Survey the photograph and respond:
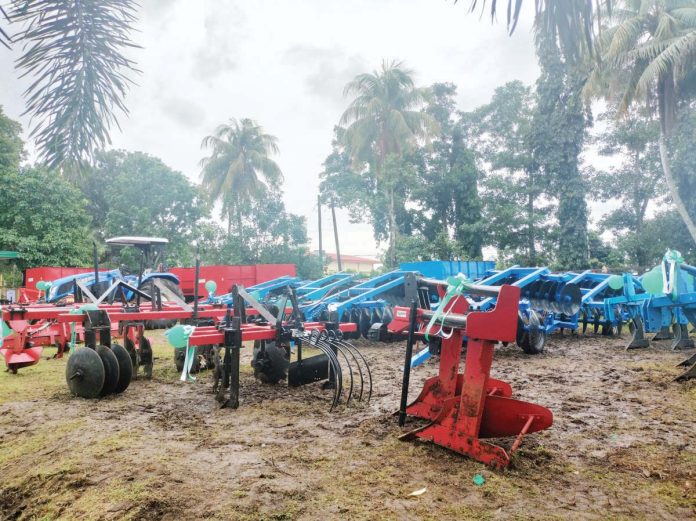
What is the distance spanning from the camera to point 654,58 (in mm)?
16469

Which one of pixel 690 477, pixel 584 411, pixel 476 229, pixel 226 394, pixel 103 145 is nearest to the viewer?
pixel 103 145

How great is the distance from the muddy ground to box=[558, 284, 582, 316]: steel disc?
3640mm

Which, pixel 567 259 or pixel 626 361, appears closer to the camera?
pixel 626 361

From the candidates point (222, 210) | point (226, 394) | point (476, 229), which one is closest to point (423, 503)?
point (226, 394)

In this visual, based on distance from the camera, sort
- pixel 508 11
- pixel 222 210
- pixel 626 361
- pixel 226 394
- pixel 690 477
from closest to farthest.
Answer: pixel 508 11
pixel 690 477
pixel 226 394
pixel 626 361
pixel 222 210

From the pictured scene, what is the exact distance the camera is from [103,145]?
1658mm

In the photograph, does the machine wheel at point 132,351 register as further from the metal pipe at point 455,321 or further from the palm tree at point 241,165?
the palm tree at point 241,165

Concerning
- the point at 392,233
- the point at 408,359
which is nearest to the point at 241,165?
the point at 392,233

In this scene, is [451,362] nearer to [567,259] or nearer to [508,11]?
[508,11]

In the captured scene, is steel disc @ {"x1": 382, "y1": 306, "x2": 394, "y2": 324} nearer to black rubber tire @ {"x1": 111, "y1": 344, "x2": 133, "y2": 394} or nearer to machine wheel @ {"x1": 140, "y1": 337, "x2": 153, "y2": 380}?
machine wheel @ {"x1": 140, "y1": 337, "x2": 153, "y2": 380}

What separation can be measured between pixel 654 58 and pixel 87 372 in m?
19.6

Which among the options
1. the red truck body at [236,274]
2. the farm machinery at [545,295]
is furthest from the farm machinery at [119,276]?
the red truck body at [236,274]

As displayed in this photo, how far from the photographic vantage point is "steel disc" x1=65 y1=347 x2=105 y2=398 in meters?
4.66

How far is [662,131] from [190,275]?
18013 mm
